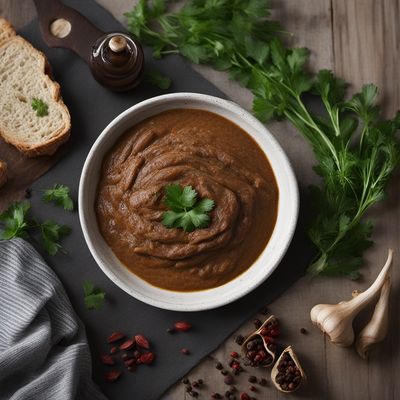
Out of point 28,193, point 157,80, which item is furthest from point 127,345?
point 157,80

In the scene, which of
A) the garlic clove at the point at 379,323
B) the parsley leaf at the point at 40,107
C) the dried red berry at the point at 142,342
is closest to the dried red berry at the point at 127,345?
the dried red berry at the point at 142,342

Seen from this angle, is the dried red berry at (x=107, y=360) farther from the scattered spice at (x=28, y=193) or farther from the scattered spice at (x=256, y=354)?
the scattered spice at (x=28, y=193)

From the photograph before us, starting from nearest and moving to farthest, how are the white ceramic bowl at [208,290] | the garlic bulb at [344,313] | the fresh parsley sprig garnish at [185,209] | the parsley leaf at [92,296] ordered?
the fresh parsley sprig garnish at [185,209]
the white ceramic bowl at [208,290]
the garlic bulb at [344,313]
the parsley leaf at [92,296]

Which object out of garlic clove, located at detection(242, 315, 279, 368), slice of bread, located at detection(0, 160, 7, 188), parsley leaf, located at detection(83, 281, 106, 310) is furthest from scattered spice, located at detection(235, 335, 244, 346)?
slice of bread, located at detection(0, 160, 7, 188)

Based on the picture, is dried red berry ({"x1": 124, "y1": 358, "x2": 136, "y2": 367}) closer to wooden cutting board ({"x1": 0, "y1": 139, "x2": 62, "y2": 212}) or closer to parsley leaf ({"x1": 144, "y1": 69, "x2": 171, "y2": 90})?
wooden cutting board ({"x1": 0, "y1": 139, "x2": 62, "y2": 212})

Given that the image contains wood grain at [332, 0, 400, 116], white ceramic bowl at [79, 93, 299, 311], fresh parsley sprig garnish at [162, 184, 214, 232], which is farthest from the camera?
wood grain at [332, 0, 400, 116]

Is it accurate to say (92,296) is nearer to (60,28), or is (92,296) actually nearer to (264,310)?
(264,310)

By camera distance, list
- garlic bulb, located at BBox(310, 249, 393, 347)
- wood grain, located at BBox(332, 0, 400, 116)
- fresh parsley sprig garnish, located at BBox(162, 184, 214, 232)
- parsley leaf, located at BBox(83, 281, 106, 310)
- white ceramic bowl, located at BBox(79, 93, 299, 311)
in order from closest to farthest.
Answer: fresh parsley sprig garnish, located at BBox(162, 184, 214, 232), white ceramic bowl, located at BBox(79, 93, 299, 311), garlic bulb, located at BBox(310, 249, 393, 347), parsley leaf, located at BBox(83, 281, 106, 310), wood grain, located at BBox(332, 0, 400, 116)
